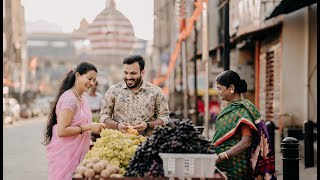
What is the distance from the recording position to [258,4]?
23.2 m

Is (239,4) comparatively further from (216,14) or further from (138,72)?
(138,72)

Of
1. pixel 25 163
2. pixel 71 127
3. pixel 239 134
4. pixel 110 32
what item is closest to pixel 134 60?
pixel 71 127

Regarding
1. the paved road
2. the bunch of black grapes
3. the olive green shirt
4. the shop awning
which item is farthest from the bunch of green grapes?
the shop awning

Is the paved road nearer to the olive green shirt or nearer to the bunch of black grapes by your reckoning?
the olive green shirt

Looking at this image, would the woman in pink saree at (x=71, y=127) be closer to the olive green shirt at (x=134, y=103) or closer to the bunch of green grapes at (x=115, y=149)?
the bunch of green grapes at (x=115, y=149)

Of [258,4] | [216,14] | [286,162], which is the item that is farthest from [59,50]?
[286,162]

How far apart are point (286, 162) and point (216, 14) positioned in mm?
26616

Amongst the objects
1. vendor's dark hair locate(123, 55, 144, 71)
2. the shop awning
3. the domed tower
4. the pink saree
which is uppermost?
the shop awning

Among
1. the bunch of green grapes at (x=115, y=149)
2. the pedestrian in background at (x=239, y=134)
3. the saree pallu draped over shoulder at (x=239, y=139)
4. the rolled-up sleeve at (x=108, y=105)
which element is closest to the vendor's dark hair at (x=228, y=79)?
the pedestrian in background at (x=239, y=134)

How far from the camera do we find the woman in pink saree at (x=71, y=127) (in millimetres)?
6902

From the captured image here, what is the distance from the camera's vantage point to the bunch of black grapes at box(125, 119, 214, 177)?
5.59 meters

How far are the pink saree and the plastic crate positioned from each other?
1.77 meters

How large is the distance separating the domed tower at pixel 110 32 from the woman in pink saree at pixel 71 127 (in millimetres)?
9740

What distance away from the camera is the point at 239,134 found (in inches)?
261
